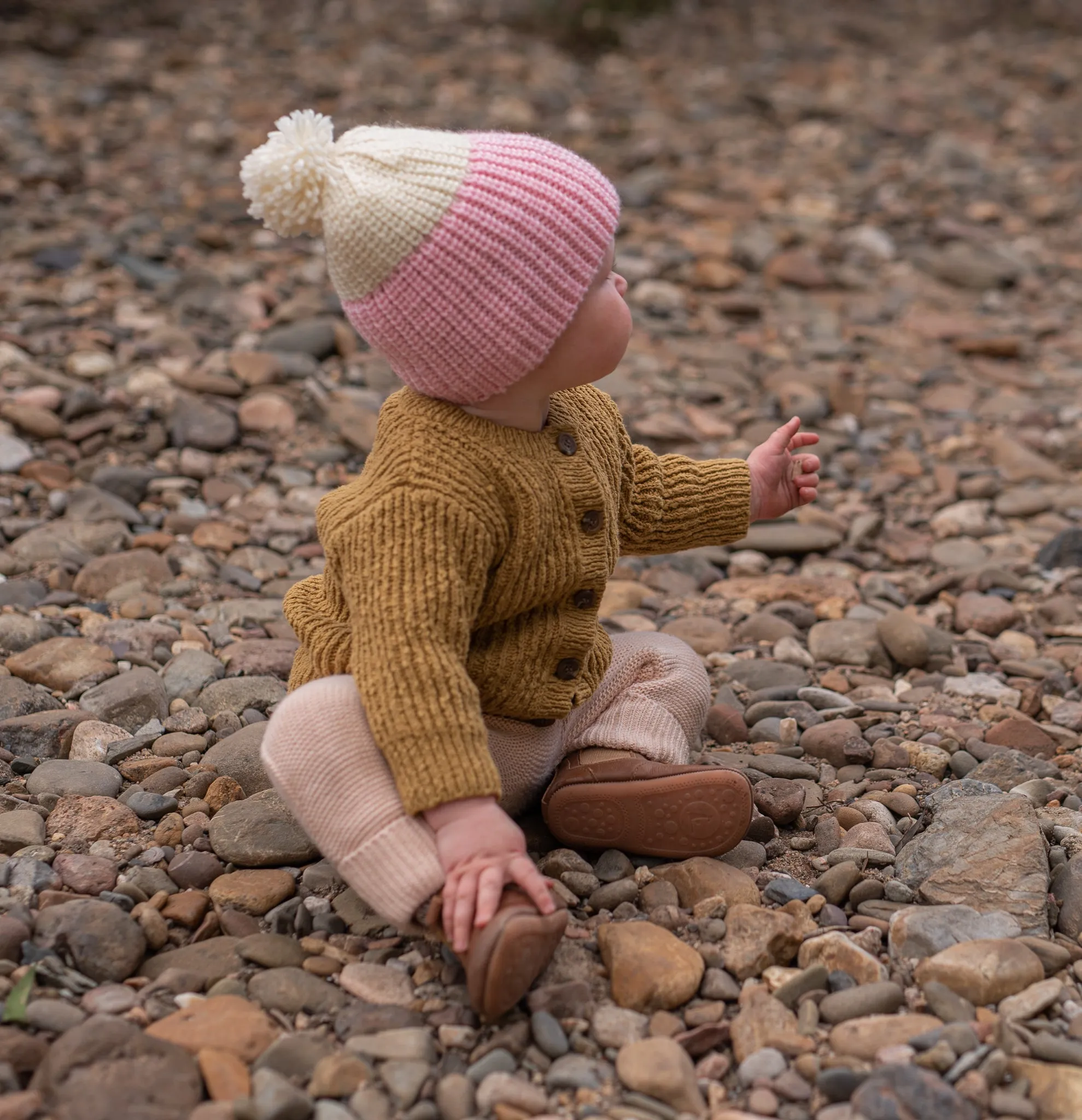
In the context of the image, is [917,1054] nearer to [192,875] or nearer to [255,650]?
[192,875]

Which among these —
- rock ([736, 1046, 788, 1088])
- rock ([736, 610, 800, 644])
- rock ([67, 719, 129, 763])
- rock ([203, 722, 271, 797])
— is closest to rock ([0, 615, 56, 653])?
rock ([67, 719, 129, 763])

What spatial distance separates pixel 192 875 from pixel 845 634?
1.61 m

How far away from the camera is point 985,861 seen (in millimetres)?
2068

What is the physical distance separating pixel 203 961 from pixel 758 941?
30.5 inches

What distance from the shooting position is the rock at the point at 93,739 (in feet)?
7.96

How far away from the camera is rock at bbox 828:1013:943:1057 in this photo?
1.70m

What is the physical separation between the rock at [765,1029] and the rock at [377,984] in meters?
0.44

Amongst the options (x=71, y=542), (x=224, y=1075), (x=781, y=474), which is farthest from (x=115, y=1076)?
(x=71, y=542)

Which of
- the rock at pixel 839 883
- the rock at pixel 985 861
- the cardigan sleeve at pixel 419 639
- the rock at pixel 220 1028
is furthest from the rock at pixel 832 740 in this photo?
the rock at pixel 220 1028

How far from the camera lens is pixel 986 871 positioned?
2.05m

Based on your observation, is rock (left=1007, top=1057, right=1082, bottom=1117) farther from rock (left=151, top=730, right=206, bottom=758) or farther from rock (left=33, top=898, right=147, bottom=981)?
rock (left=151, top=730, right=206, bottom=758)

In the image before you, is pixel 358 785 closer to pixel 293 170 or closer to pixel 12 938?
pixel 12 938

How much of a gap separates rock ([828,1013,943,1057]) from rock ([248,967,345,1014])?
2.15ft

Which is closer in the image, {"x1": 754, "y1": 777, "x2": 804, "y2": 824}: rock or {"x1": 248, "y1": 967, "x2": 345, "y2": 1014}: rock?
{"x1": 248, "y1": 967, "x2": 345, "y2": 1014}: rock
